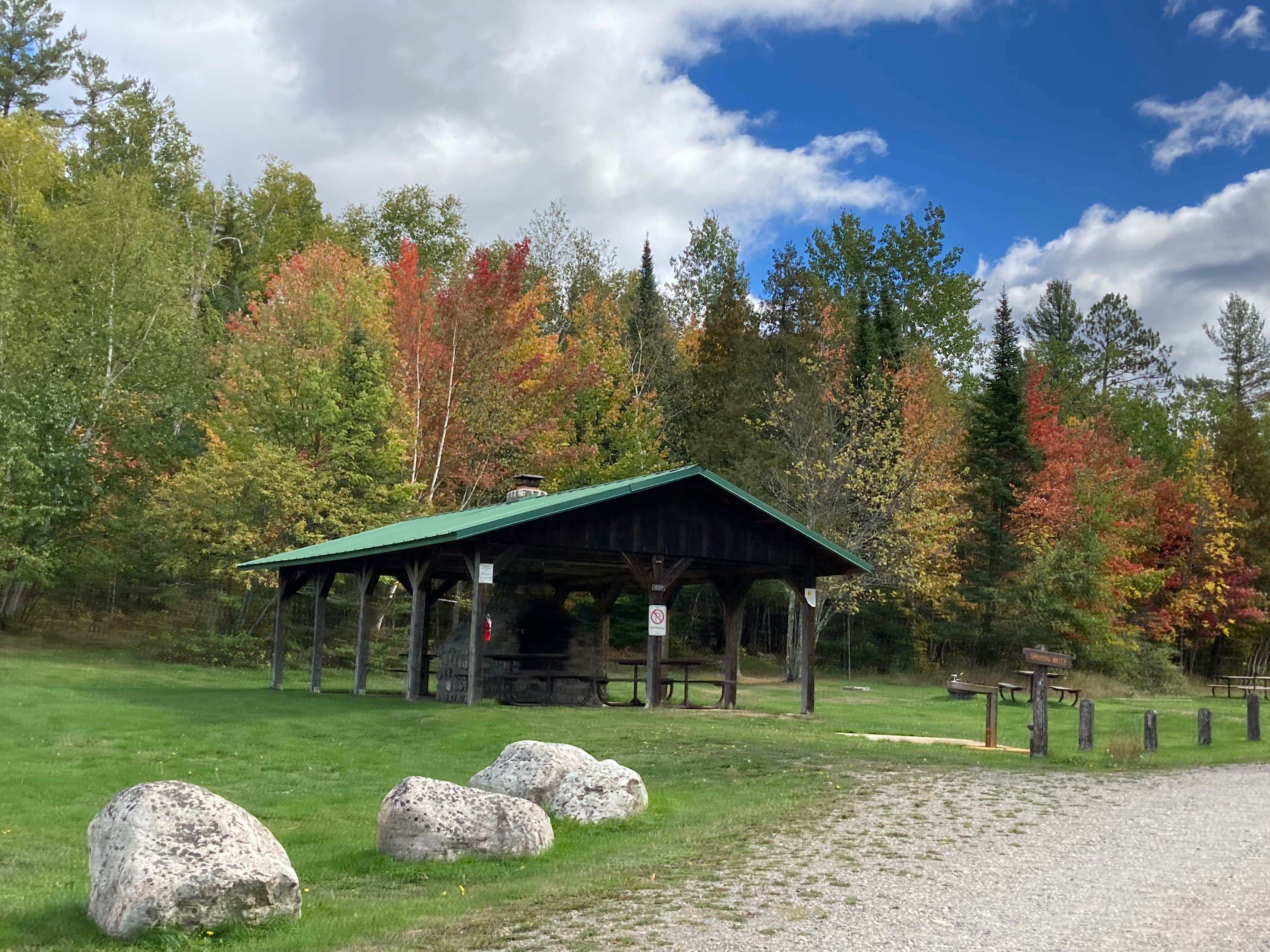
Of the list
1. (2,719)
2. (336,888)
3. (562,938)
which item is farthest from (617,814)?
(2,719)

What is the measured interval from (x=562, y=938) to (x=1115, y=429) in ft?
168

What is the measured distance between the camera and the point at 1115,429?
52.3 metres

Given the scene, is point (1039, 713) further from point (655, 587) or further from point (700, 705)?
point (700, 705)

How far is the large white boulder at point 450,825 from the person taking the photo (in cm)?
798

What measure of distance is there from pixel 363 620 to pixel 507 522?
638cm

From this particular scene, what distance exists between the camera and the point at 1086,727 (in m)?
15.0

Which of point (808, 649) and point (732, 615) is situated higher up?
point (732, 615)

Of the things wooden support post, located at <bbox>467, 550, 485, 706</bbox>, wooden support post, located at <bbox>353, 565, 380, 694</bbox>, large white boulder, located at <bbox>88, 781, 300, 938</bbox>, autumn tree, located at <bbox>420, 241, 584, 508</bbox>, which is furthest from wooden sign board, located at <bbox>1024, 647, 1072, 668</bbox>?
autumn tree, located at <bbox>420, 241, 584, 508</bbox>

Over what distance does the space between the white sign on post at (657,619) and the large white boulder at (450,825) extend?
11350 millimetres

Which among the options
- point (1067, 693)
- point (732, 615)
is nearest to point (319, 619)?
point (732, 615)

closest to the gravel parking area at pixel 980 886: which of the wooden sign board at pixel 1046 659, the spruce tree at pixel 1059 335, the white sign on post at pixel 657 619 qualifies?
the wooden sign board at pixel 1046 659

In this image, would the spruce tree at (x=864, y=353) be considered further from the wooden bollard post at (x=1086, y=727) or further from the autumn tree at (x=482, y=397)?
the wooden bollard post at (x=1086, y=727)

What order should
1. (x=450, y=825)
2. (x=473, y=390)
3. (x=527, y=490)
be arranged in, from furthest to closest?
1. (x=473, y=390)
2. (x=527, y=490)
3. (x=450, y=825)

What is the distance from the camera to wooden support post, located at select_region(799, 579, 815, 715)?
20922mm
